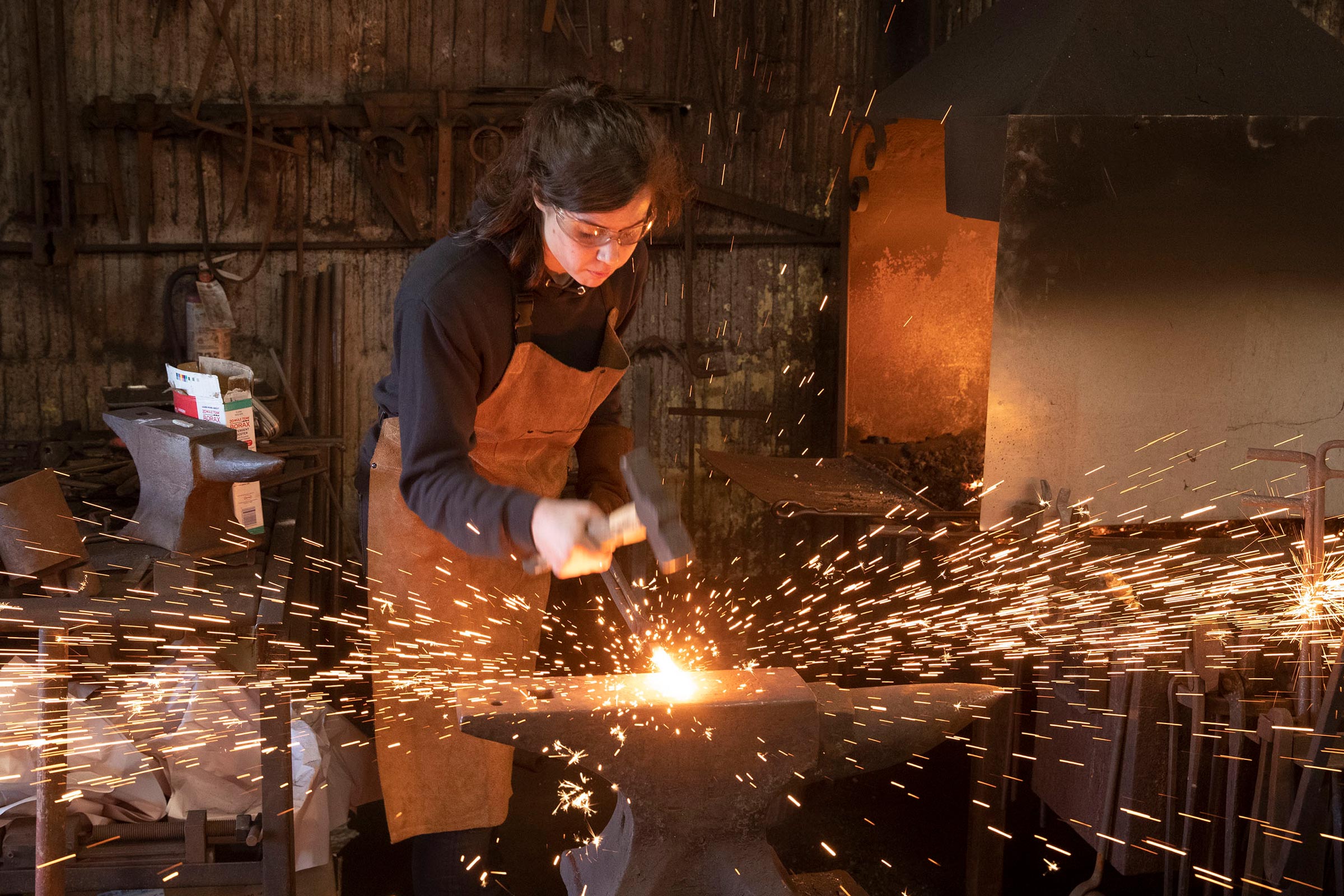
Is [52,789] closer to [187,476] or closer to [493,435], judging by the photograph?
[187,476]

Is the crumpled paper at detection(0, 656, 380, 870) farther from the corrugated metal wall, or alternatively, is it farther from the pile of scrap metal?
the corrugated metal wall

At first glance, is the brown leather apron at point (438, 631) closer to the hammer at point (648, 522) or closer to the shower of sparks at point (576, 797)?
the hammer at point (648, 522)

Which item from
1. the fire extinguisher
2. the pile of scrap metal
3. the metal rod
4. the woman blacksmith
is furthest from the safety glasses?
the fire extinguisher

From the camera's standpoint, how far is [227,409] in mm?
2928

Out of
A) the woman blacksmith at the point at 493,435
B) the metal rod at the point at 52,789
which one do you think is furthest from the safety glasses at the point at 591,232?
the metal rod at the point at 52,789

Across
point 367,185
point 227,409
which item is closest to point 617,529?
point 227,409

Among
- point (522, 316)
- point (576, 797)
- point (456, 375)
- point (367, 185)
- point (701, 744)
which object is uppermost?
point (367, 185)

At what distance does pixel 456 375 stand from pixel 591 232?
1.12 ft

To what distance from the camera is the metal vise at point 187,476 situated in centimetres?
257

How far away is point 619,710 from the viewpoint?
1.59 meters

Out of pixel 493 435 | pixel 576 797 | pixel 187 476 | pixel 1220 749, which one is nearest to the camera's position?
pixel 493 435

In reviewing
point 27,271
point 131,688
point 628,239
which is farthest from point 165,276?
point 628,239

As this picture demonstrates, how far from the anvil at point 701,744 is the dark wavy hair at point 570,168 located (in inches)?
30.8

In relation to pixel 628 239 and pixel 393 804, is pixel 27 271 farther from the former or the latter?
pixel 628 239
